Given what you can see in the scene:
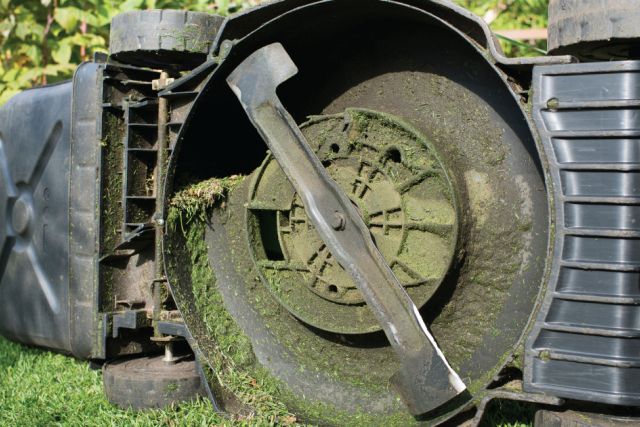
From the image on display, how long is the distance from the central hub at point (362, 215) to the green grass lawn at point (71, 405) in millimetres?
545

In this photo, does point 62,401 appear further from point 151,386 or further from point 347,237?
point 347,237

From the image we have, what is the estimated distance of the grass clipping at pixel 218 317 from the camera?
11.2 feet

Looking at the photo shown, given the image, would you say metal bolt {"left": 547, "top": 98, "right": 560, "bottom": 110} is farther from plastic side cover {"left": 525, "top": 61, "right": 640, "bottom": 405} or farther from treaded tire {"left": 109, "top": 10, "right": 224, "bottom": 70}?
treaded tire {"left": 109, "top": 10, "right": 224, "bottom": 70}

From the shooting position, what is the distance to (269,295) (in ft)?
12.1

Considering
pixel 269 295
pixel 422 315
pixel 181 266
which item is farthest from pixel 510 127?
pixel 181 266

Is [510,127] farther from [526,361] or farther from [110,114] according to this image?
[110,114]

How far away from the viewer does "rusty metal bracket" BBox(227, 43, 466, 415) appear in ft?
9.34

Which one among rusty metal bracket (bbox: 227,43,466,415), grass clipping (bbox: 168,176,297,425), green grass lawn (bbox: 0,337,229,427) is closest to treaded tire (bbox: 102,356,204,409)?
green grass lawn (bbox: 0,337,229,427)

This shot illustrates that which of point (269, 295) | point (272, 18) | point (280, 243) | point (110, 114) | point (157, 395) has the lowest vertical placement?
point (157, 395)

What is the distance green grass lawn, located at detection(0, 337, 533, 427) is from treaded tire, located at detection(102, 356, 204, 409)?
0.05 meters

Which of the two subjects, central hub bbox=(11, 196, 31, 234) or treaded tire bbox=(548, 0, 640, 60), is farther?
central hub bbox=(11, 196, 31, 234)

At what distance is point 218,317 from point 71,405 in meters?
0.78

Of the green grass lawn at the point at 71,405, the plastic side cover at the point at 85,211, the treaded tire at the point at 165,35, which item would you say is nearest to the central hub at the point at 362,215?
the green grass lawn at the point at 71,405

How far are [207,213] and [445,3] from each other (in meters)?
1.50
